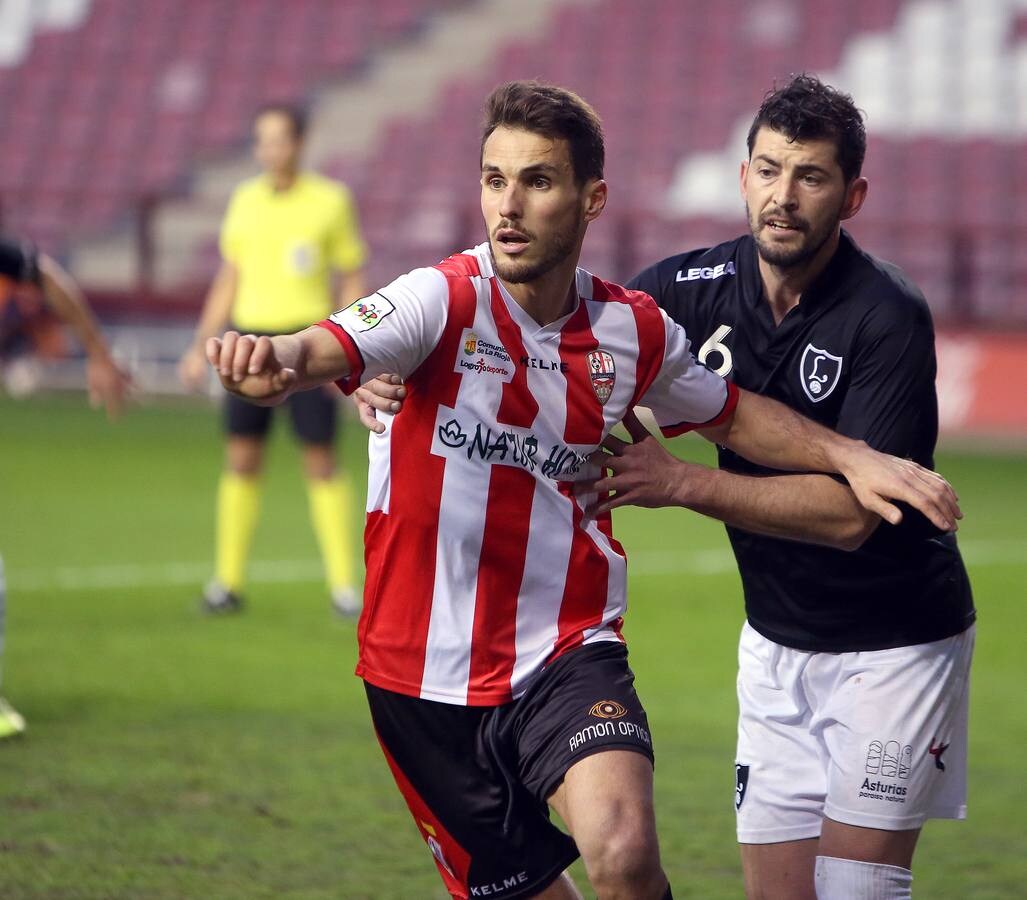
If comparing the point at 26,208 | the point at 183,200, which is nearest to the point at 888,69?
the point at 183,200

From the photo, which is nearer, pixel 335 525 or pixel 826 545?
pixel 826 545

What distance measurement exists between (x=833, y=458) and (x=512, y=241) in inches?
34.2

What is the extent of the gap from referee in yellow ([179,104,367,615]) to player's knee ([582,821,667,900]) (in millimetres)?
5348

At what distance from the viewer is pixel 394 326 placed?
3225mm

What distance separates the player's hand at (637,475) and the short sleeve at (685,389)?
143 millimetres

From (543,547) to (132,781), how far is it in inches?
105

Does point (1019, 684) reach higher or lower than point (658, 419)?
lower

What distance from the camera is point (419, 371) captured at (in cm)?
343

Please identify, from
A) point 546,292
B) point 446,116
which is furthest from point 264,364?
point 446,116

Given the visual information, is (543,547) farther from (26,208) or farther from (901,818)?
(26,208)

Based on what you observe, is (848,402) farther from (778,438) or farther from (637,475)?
(637,475)

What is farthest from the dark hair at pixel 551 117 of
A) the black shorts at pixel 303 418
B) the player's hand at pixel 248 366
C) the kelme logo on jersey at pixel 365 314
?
the black shorts at pixel 303 418

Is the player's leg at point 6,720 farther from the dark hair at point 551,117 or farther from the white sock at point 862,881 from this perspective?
the white sock at point 862,881

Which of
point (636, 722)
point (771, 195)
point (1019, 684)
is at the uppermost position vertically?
point (771, 195)
